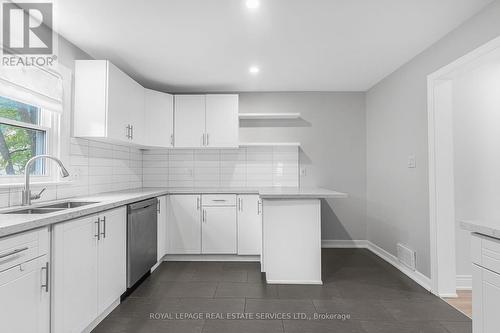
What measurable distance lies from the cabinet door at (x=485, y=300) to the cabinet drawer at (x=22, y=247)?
2.39m

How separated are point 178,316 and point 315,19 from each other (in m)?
2.72

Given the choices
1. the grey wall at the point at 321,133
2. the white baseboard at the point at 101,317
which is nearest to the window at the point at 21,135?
the white baseboard at the point at 101,317

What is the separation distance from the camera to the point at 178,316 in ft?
7.83

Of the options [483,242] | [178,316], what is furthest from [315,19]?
[178,316]

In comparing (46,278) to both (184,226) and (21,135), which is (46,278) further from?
(184,226)

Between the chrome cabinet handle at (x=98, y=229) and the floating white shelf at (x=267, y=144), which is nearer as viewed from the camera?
the chrome cabinet handle at (x=98, y=229)

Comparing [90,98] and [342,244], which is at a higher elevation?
[90,98]

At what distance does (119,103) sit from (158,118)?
3.14 ft

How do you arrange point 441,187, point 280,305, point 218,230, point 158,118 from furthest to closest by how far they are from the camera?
point 158,118, point 218,230, point 441,187, point 280,305

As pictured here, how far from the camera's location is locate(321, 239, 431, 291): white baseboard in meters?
2.99

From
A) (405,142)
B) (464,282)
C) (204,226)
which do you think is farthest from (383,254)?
(204,226)

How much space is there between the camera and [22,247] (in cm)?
148

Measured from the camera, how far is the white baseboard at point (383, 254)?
2.99 meters

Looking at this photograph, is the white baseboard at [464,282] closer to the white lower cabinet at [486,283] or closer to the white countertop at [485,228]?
the white lower cabinet at [486,283]
